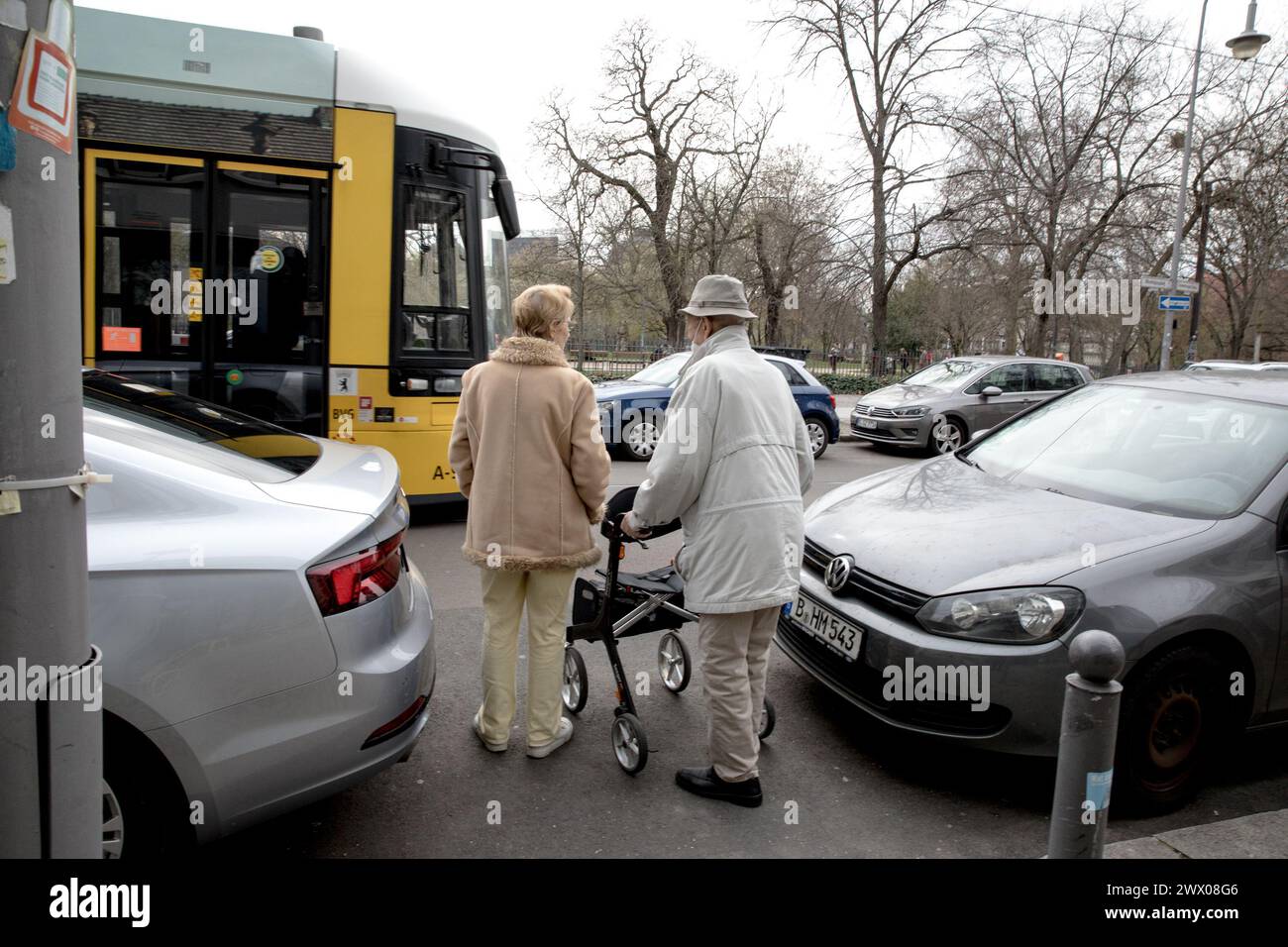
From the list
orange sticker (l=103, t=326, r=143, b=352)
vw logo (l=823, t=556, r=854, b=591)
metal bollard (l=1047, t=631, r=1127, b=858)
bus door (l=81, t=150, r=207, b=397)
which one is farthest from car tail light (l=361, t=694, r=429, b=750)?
orange sticker (l=103, t=326, r=143, b=352)

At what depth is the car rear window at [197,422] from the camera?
9.64ft

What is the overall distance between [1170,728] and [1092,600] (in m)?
0.61

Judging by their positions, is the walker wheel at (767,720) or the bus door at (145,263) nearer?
the walker wheel at (767,720)

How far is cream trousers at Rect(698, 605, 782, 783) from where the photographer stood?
3164mm

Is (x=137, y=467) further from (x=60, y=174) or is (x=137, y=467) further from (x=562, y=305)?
(x=562, y=305)

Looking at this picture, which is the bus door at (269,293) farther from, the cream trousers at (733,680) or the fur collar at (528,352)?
the cream trousers at (733,680)

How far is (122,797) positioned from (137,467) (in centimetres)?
88

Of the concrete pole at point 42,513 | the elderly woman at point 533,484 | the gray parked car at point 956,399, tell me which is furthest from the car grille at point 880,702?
the gray parked car at point 956,399

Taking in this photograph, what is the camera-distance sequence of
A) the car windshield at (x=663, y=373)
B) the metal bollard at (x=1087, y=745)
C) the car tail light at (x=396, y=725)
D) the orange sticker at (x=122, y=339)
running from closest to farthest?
the metal bollard at (x=1087, y=745) → the car tail light at (x=396, y=725) → the orange sticker at (x=122, y=339) → the car windshield at (x=663, y=373)

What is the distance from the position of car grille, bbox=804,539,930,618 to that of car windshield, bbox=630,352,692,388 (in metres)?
8.67

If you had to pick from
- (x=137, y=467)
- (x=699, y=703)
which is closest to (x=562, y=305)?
(x=137, y=467)

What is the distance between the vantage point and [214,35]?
21.3ft

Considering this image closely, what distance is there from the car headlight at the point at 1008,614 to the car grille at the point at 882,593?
0.26 feet

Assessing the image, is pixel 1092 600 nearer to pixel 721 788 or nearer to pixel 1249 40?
pixel 721 788
